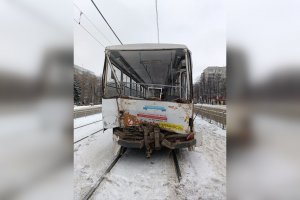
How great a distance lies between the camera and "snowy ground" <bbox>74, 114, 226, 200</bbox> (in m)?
4.00

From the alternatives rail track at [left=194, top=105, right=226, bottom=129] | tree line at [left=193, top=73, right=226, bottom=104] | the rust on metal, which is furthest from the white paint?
rail track at [left=194, top=105, right=226, bottom=129]

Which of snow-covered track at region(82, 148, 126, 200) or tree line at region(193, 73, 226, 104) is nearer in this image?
tree line at region(193, 73, 226, 104)

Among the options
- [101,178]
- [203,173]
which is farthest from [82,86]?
[203,173]

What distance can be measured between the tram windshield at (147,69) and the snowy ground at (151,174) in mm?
1515

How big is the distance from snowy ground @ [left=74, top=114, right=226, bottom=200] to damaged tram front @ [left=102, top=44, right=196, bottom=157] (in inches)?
19.0

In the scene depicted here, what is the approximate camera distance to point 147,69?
8.05 meters

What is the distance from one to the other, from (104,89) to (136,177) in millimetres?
2805

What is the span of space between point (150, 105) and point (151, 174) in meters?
1.94

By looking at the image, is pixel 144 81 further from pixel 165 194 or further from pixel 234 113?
pixel 234 113

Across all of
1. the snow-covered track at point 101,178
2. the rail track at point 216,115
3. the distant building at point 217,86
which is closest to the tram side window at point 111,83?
the snow-covered track at point 101,178

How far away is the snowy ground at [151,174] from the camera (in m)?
4.00

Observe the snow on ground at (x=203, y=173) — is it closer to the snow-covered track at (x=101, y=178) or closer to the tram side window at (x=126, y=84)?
the snow-covered track at (x=101, y=178)

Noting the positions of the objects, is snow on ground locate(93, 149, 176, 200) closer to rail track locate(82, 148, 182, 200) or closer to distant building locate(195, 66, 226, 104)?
rail track locate(82, 148, 182, 200)

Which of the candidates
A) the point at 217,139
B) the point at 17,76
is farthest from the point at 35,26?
the point at 217,139
